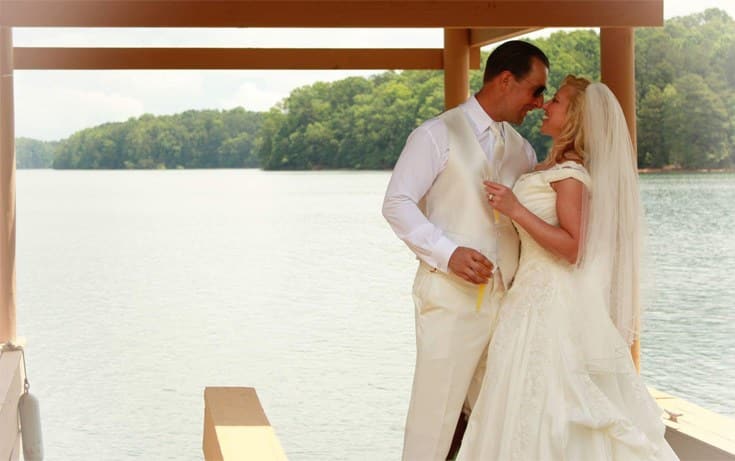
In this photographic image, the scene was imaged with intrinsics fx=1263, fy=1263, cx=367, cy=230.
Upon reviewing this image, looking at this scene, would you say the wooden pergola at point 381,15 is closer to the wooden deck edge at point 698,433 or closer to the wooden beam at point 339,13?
the wooden beam at point 339,13

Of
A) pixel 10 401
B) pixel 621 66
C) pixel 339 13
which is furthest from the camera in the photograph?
pixel 10 401

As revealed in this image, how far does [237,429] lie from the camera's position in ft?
15.0

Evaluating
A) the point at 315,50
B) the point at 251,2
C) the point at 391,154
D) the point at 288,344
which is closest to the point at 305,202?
the point at 391,154

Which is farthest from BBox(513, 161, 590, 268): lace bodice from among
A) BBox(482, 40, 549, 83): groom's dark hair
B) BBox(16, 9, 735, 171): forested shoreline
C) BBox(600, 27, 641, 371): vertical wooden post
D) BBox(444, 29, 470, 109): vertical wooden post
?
BBox(16, 9, 735, 171): forested shoreline

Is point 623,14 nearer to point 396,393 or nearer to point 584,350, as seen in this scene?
point 584,350

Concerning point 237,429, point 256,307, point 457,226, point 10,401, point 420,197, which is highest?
point 420,197

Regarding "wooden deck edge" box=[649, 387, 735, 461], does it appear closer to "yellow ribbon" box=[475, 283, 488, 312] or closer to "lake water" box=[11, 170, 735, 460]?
"lake water" box=[11, 170, 735, 460]

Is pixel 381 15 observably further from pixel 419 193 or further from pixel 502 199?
pixel 502 199

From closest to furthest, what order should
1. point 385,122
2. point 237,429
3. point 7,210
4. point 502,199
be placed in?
point 502,199
point 237,429
point 7,210
point 385,122

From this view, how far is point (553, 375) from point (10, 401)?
10.8 ft

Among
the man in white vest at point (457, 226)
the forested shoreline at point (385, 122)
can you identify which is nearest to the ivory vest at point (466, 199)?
the man in white vest at point (457, 226)

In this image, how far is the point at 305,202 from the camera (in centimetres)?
3544

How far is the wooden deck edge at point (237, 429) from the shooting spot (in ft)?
13.8

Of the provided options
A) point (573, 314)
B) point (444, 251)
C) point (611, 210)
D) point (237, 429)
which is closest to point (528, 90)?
point (611, 210)
